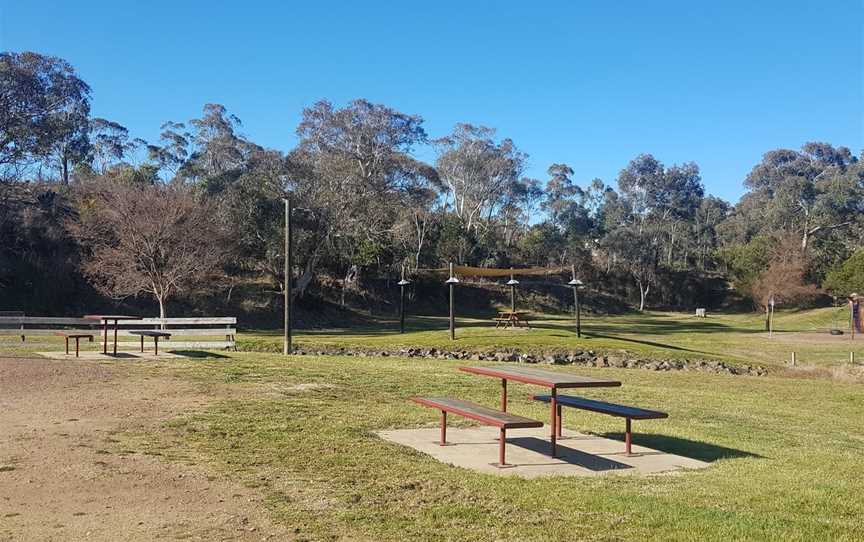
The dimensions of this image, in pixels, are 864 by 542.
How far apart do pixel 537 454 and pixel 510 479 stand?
4.64 ft

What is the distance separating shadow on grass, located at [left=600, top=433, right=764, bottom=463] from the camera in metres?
8.00

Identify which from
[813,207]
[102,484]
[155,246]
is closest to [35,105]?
[155,246]

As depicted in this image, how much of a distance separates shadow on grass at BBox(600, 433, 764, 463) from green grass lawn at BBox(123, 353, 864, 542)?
0.03 m

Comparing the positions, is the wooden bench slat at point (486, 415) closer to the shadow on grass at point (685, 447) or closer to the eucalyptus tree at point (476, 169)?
the shadow on grass at point (685, 447)

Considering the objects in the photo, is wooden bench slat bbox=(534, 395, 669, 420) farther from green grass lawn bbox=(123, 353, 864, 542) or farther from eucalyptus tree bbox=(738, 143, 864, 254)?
eucalyptus tree bbox=(738, 143, 864, 254)

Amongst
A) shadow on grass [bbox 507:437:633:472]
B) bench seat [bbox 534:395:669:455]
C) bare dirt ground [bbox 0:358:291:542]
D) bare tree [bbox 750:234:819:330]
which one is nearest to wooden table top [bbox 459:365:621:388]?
bench seat [bbox 534:395:669:455]

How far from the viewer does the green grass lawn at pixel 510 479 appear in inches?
196

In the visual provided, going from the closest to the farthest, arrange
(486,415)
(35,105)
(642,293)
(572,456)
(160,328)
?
(486,415)
(572,456)
(160,328)
(35,105)
(642,293)

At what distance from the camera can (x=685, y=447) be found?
27.9ft

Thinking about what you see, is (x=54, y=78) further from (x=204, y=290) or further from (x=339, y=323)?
(x=339, y=323)

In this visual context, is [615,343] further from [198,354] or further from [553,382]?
[553,382]

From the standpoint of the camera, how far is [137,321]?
65.7 feet

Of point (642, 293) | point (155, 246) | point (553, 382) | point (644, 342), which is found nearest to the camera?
point (553, 382)

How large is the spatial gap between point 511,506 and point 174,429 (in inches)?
183
